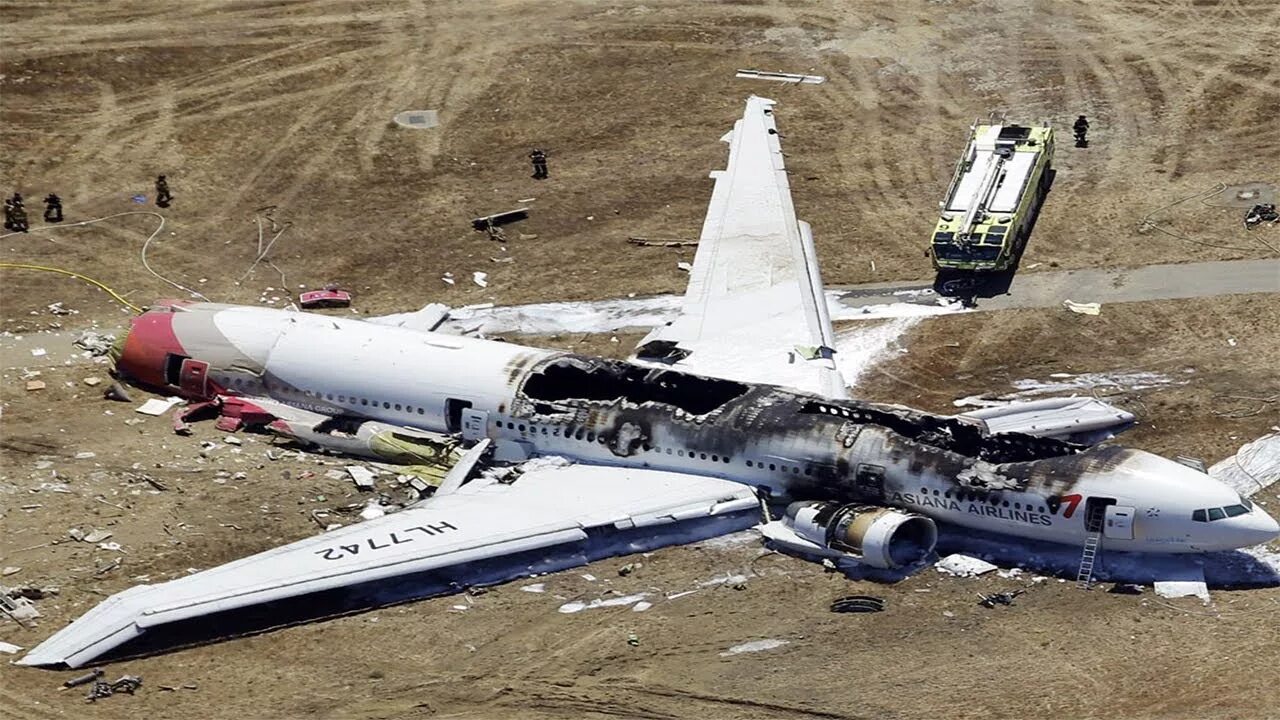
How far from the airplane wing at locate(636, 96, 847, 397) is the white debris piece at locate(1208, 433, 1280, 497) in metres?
11.0

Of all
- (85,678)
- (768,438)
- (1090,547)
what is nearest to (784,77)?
(768,438)

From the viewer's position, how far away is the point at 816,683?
142ft

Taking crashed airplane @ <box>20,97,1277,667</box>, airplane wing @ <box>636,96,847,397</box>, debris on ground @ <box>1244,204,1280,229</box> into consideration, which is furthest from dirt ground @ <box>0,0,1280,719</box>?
airplane wing @ <box>636,96,847,397</box>

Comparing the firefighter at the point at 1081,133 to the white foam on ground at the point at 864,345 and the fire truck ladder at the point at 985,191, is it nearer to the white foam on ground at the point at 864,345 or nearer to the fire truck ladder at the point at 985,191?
the fire truck ladder at the point at 985,191

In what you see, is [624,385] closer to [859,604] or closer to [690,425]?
[690,425]

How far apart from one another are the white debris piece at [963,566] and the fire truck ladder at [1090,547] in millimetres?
2246

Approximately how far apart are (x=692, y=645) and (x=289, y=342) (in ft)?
59.1

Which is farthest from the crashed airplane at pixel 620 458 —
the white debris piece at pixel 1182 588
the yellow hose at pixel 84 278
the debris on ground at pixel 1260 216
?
the debris on ground at pixel 1260 216

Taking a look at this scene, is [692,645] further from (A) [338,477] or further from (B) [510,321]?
(B) [510,321]

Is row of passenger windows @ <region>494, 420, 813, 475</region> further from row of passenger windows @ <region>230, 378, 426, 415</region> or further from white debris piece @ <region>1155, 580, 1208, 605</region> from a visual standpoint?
white debris piece @ <region>1155, 580, 1208, 605</region>

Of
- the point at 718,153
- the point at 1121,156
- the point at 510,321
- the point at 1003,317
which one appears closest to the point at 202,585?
the point at 510,321

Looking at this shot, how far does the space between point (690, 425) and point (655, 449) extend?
121 centimetres

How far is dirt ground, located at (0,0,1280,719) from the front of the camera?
1727 inches

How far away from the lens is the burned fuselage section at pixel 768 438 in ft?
160
